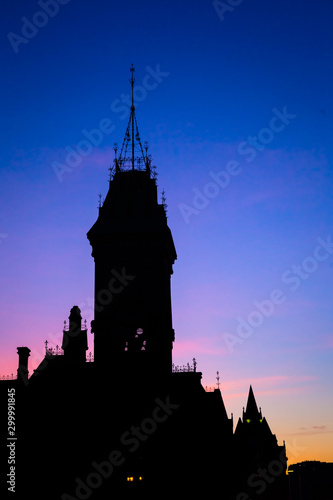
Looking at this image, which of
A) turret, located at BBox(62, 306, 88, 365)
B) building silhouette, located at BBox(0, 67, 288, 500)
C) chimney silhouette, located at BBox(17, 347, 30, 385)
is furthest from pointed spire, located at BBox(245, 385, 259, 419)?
chimney silhouette, located at BBox(17, 347, 30, 385)

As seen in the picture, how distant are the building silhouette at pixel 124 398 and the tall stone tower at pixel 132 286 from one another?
9 cm

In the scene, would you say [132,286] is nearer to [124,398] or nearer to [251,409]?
[124,398]

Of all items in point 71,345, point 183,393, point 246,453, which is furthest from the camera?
point 246,453

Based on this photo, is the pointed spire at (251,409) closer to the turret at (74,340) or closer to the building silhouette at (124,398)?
the building silhouette at (124,398)

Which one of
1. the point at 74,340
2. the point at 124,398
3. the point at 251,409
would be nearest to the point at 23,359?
the point at 74,340

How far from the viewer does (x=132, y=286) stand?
53.9 meters

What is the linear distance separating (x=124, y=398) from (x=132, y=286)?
9348mm

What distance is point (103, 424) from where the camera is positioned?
50000 mm

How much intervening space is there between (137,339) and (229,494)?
14.5m

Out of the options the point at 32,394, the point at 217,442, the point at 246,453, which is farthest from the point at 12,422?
the point at 246,453

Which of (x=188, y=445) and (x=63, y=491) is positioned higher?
(x=188, y=445)

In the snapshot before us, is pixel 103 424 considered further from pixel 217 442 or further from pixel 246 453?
pixel 246 453

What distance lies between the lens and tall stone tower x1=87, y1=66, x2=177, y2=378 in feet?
173

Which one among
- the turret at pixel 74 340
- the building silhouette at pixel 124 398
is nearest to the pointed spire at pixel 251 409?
the building silhouette at pixel 124 398
